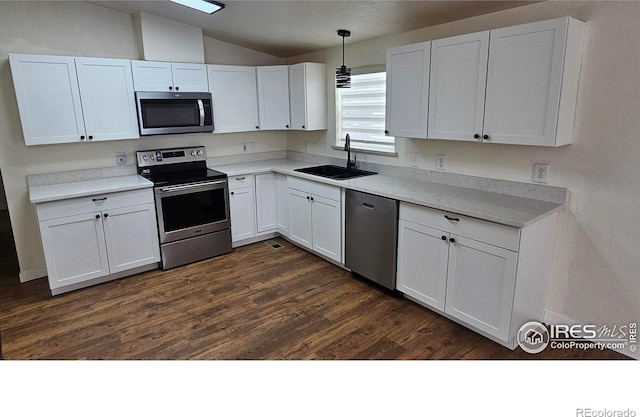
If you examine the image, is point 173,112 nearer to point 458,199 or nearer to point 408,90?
point 408,90

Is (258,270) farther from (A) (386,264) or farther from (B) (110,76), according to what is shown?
(B) (110,76)

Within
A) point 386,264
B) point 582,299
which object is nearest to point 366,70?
point 386,264

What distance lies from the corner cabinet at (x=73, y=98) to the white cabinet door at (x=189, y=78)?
1.44ft

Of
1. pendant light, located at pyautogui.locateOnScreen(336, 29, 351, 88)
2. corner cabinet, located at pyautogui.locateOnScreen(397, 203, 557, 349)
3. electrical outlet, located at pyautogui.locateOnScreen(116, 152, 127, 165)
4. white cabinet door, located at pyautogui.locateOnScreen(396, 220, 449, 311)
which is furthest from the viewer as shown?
electrical outlet, located at pyautogui.locateOnScreen(116, 152, 127, 165)

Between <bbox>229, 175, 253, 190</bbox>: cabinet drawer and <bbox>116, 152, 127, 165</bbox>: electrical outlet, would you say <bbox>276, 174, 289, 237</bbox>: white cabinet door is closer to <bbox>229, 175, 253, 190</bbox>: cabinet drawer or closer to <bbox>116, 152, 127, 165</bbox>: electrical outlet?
<bbox>229, 175, 253, 190</bbox>: cabinet drawer

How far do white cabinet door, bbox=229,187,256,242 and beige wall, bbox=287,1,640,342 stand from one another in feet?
8.61

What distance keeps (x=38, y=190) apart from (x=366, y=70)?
10.6 feet

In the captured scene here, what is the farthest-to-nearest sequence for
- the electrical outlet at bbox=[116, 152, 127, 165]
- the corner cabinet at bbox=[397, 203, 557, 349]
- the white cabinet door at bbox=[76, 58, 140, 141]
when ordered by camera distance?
1. the electrical outlet at bbox=[116, 152, 127, 165]
2. the white cabinet door at bbox=[76, 58, 140, 141]
3. the corner cabinet at bbox=[397, 203, 557, 349]

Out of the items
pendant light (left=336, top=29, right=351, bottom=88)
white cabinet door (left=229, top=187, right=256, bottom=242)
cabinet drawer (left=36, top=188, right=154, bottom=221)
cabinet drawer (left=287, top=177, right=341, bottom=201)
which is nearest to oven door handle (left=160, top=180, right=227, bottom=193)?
cabinet drawer (left=36, top=188, right=154, bottom=221)

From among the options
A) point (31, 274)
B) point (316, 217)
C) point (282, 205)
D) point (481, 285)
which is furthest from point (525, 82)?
point (31, 274)

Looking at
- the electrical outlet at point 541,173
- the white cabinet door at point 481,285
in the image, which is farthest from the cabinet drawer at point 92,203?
the electrical outlet at point 541,173

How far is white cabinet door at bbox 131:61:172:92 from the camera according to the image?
11.9 ft

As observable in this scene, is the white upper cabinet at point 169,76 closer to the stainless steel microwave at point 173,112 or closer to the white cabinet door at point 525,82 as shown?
the stainless steel microwave at point 173,112

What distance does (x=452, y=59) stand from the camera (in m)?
2.69
